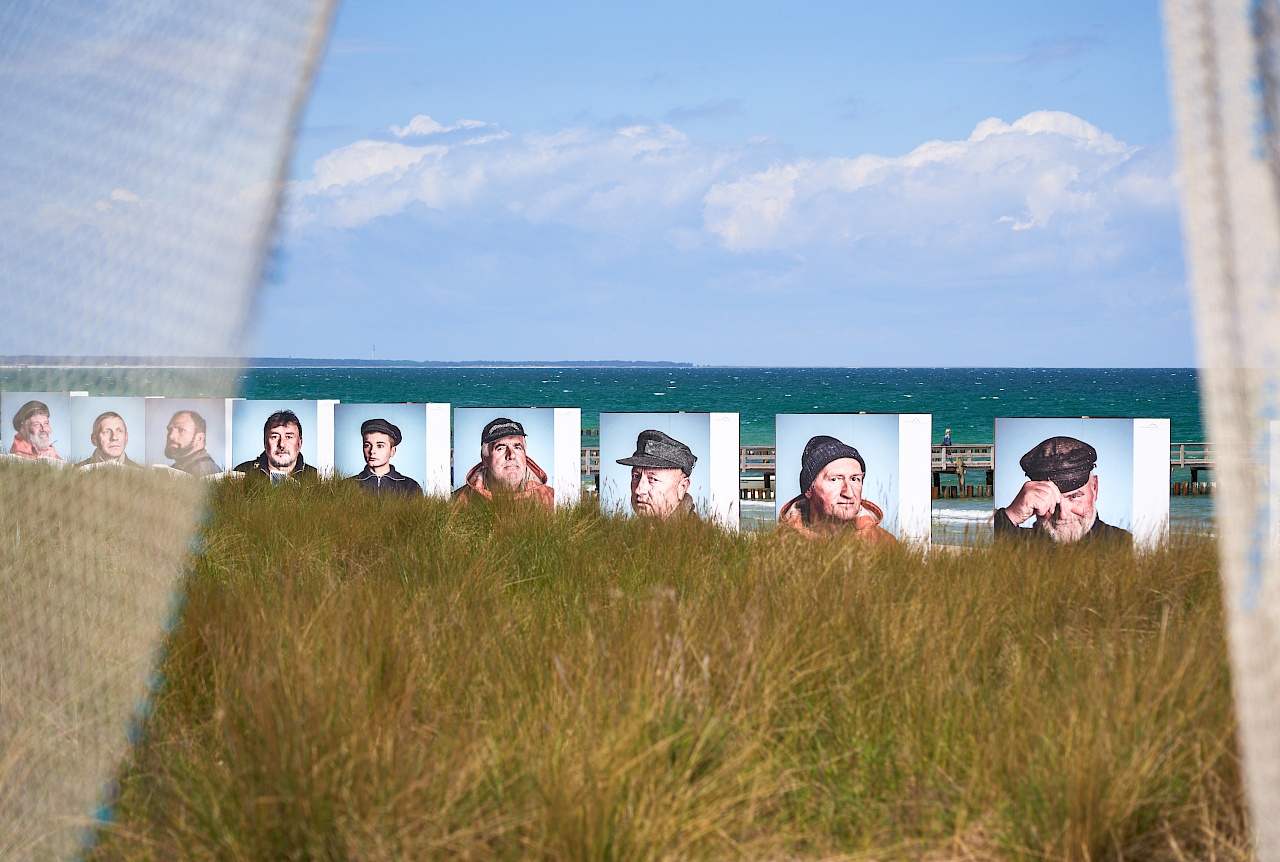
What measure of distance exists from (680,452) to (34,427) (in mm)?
7981

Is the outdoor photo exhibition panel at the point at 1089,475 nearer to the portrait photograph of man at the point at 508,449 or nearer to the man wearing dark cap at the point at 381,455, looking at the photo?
the portrait photograph of man at the point at 508,449

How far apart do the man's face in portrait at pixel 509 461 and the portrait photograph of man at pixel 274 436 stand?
2.78 meters

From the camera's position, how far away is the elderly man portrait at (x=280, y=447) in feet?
45.2

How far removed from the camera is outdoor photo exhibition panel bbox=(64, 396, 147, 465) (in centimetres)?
1368

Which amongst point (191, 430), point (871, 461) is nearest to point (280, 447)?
point (191, 430)

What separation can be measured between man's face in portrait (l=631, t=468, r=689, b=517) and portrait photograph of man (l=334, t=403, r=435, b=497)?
2.58m

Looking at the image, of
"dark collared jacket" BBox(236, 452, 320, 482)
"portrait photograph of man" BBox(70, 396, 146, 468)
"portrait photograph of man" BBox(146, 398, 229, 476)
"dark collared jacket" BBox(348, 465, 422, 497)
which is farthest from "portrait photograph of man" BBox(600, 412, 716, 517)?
"portrait photograph of man" BBox(70, 396, 146, 468)

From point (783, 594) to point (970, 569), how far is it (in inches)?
56.7

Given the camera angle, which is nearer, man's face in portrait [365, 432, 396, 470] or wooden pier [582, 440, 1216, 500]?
man's face in portrait [365, 432, 396, 470]

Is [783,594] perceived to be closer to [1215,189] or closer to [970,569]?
[970,569]

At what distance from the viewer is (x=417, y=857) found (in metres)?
2.79

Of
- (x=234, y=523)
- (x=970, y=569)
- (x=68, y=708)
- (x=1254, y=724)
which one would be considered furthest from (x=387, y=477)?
(x=1254, y=724)

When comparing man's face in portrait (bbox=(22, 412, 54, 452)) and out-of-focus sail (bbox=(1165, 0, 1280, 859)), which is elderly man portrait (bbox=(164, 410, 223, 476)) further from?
out-of-focus sail (bbox=(1165, 0, 1280, 859))

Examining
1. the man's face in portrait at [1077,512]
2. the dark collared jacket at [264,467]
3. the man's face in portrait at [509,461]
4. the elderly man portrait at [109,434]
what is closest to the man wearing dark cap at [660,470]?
the man's face in portrait at [509,461]
